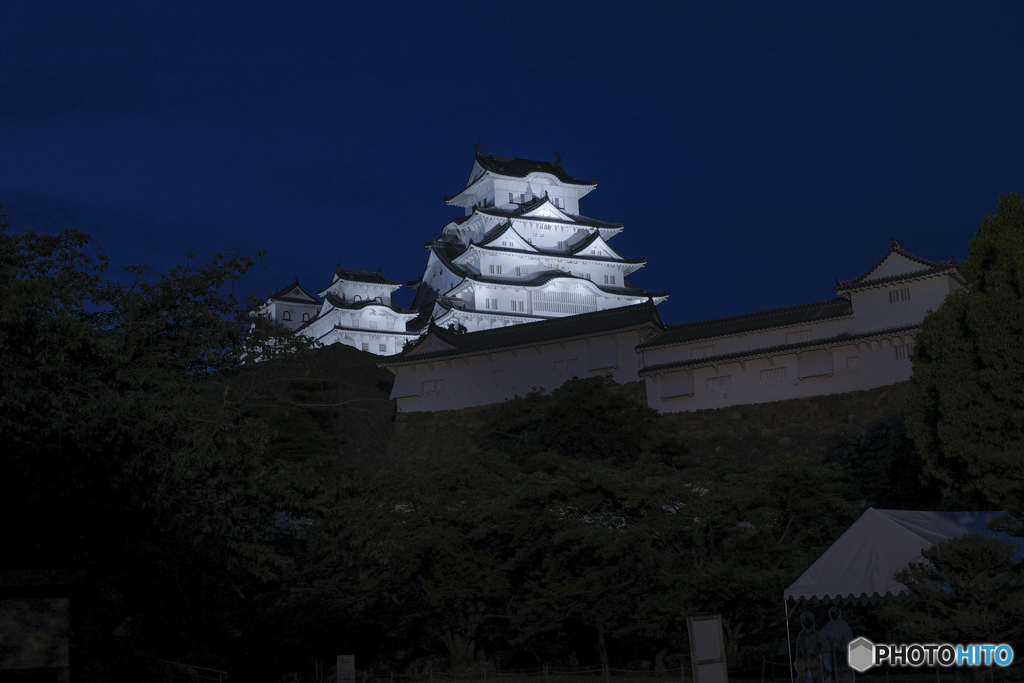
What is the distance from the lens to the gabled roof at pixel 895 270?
32.4m

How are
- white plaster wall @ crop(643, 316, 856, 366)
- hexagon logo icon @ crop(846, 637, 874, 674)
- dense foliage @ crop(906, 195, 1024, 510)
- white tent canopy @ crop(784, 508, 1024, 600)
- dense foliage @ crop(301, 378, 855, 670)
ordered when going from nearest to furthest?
hexagon logo icon @ crop(846, 637, 874, 674) < white tent canopy @ crop(784, 508, 1024, 600) < dense foliage @ crop(906, 195, 1024, 510) < dense foliage @ crop(301, 378, 855, 670) < white plaster wall @ crop(643, 316, 856, 366)

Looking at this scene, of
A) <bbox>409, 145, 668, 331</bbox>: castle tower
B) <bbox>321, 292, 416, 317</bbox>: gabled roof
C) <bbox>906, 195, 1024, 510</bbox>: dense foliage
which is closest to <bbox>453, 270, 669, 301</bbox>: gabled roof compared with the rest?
<bbox>409, 145, 668, 331</bbox>: castle tower

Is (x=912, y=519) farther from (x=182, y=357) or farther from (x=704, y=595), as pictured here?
(x=182, y=357)

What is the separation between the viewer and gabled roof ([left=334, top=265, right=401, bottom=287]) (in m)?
62.3

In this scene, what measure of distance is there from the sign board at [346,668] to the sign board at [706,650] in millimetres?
8046

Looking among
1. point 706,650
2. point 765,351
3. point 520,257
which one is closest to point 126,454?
point 706,650

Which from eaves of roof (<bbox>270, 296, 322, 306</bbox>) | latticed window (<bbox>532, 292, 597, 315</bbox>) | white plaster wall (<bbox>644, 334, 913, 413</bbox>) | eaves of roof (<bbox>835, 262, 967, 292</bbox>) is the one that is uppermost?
eaves of roof (<bbox>270, 296, 322, 306</bbox>)

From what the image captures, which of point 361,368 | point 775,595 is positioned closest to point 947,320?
point 775,595

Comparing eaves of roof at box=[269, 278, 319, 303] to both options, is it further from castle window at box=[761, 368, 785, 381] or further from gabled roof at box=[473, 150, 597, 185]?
castle window at box=[761, 368, 785, 381]

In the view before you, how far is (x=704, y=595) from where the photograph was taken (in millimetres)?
18438

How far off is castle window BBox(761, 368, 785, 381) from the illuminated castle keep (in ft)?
57.5

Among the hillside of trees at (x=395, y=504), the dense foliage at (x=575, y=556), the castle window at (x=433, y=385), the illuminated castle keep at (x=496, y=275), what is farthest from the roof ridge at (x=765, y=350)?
the illuminated castle keep at (x=496, y=275)

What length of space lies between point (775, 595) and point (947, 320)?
20.5 ft

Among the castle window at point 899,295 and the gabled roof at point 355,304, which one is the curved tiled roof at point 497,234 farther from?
the castle window at point 899,295
